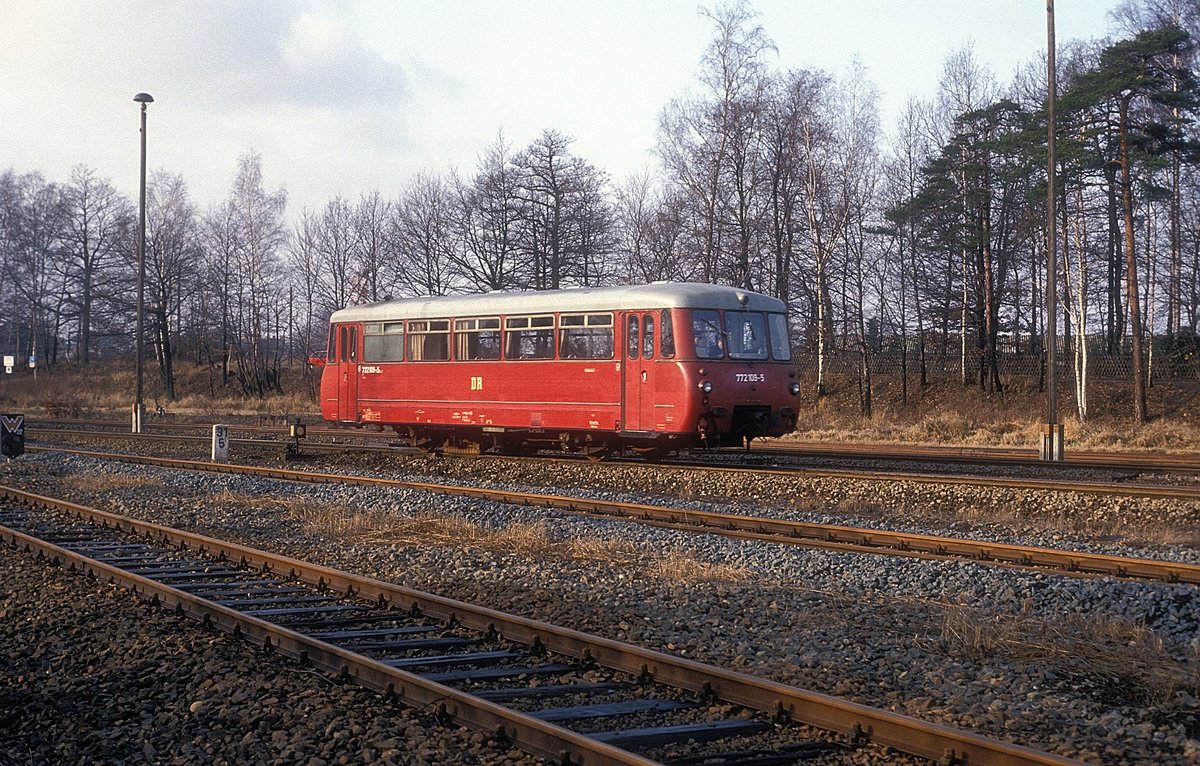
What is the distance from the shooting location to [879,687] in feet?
19.2

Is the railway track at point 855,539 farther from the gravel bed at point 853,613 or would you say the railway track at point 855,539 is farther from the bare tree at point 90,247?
the bare tree at point 90,247

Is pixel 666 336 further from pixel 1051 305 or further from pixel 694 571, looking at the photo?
pixel 1051 305

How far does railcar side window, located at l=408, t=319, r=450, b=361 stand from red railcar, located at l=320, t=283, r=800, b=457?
0.03m

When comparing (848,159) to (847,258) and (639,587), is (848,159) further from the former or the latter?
(639,587)

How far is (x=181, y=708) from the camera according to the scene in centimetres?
568

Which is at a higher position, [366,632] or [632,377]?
[632,377]

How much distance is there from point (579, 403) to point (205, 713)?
40.7 feet

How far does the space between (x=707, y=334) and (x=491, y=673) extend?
11.0 m

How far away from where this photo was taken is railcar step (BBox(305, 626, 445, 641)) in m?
7.09

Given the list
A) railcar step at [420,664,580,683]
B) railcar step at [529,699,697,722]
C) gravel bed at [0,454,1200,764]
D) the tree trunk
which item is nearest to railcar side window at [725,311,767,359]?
gravel bed at [0,454,1200,764]

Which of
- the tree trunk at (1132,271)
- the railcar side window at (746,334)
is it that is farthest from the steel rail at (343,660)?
the tree trunk at (1132,271)

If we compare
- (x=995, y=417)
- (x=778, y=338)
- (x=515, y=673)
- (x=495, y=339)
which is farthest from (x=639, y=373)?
(x=995, y=417)

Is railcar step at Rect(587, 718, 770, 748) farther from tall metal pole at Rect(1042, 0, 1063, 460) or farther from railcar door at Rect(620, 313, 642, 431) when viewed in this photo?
tall metal pole at Rect(1042, 0, 1063, 460)

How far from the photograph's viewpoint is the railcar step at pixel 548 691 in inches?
225
